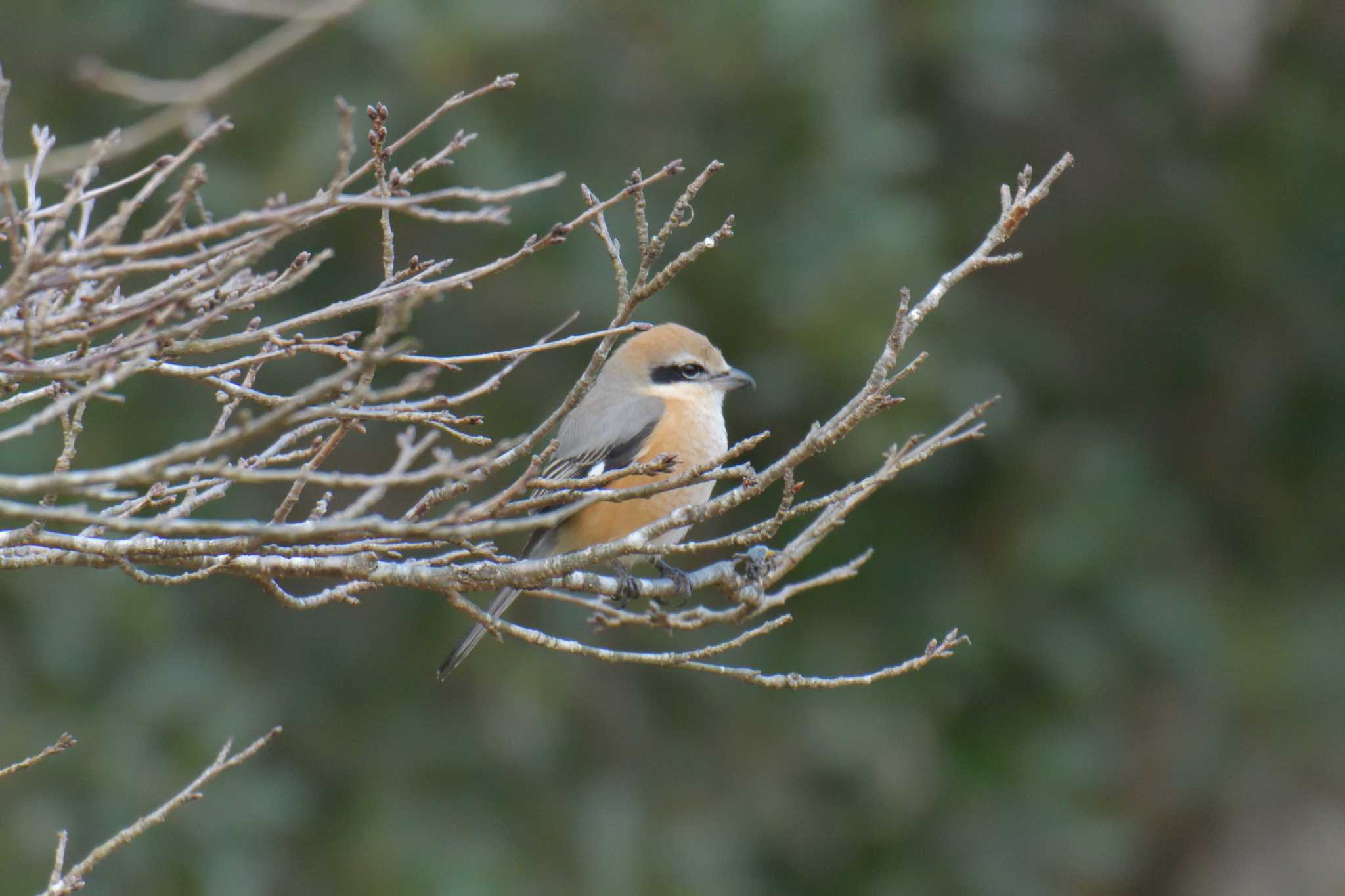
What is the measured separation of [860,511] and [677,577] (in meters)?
5.23

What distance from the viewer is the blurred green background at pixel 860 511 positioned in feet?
26.3

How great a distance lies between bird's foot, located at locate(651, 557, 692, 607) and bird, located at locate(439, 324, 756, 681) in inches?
3.4

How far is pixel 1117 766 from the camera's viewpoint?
33.7 ft

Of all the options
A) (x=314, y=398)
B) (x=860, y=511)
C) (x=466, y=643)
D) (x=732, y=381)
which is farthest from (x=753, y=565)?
(x=860, y=511)

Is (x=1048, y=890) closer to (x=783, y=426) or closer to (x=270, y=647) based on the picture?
(x=783, y=426)

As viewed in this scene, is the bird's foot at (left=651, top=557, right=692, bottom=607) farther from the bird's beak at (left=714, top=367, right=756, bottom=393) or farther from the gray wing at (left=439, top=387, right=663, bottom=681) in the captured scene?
the bird's beak at (left=714, top=367, right=756, bottom=393)

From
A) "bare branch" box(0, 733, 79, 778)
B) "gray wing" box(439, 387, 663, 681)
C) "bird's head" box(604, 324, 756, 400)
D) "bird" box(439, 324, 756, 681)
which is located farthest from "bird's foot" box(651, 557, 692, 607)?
"bare branch" box(0, 733, 79, 778)

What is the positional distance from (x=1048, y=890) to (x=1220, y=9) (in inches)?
200

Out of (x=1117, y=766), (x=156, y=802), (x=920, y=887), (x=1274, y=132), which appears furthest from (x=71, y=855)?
(x=1274, y=132)

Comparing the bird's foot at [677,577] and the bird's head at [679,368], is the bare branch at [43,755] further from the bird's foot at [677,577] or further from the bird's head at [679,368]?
the bird's head at [679,368]

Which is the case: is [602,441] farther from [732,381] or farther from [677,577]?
[677,577]

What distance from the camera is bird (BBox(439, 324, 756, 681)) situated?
196 inches

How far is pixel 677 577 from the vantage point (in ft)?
14.1

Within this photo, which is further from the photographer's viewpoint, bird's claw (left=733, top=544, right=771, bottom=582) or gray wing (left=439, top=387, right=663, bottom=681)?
gray wing (left=439, top=387, right=663, bottom=681)
